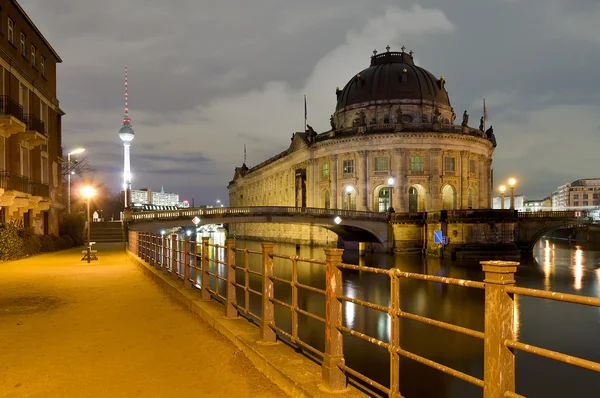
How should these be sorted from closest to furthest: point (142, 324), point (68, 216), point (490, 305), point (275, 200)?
point (490, 305) < point (142, 324) < point (68, 216) < point (275, 200)

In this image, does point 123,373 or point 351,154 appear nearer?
point 123,373

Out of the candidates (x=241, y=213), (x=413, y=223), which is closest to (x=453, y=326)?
(x=241, y=213)

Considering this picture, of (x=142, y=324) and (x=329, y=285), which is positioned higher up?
(x=329, y=285)

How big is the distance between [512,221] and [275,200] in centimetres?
4314

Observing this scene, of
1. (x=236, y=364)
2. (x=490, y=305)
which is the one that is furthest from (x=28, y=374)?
(x=490, y=305)

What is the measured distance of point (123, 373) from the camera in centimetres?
593

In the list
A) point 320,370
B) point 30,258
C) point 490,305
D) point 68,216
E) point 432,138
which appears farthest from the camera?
point 432,138

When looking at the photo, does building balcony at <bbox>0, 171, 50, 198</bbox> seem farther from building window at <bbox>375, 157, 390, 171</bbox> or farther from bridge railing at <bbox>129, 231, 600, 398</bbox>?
building window at <bbox>375, 157, 390, 171</bbox>

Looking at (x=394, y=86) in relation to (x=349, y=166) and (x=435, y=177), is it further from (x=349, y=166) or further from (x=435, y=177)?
(x=435, y=177)

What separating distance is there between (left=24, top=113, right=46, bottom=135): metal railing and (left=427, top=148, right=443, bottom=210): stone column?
135ft

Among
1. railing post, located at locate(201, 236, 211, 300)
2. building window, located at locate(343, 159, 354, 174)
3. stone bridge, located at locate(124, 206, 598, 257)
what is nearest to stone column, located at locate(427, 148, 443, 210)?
stone bridge, located at locate(124, 206, 598, 257)

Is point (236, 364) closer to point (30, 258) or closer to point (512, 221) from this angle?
point (30, 258)

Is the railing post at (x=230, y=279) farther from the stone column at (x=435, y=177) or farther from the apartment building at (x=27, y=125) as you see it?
the stone column at (x=435, y=177)

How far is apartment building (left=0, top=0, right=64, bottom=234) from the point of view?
76.8ft
